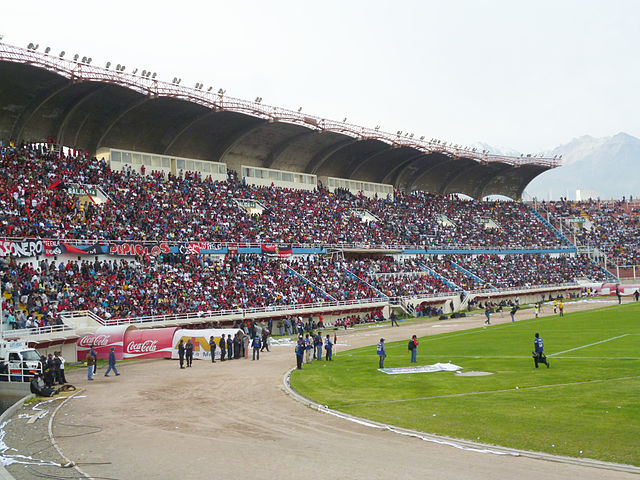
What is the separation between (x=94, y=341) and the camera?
34969 millimetres

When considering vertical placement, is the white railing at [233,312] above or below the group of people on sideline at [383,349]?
above

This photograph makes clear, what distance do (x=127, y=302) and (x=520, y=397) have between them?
97.8 feet

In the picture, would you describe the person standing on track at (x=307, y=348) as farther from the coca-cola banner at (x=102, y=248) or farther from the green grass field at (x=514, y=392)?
the coca-cola banner at (x=102, y=248)

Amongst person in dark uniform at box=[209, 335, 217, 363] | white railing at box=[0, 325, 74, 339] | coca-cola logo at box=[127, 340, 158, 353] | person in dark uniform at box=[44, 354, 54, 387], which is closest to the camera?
person in dark uniform at box=[44, 354, 54, 387]

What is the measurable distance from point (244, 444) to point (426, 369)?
12360 millimetres

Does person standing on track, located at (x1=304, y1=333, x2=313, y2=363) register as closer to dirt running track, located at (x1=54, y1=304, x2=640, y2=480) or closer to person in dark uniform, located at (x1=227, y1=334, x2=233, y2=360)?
dirt running track, located at (x1=54, y1=304, x2=640, y2=480)

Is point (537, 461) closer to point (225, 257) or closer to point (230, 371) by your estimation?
point (230, 371)

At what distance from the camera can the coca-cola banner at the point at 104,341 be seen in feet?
115

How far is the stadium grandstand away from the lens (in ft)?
141

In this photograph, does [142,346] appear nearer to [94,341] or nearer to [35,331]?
[94,341]

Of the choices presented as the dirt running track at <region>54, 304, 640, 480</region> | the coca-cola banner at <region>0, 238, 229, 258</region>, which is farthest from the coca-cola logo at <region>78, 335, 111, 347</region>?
the dirt running track at <region>54, 304, 640, 480</region>

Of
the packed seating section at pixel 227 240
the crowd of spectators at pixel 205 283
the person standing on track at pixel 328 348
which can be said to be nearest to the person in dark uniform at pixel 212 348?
the person standing on track at pixel 328 348

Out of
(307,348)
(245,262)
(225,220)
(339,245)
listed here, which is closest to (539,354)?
(307,348)

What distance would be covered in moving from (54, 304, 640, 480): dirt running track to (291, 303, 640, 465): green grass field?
3.90 ft
